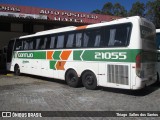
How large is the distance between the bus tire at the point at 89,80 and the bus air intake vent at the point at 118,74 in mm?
849

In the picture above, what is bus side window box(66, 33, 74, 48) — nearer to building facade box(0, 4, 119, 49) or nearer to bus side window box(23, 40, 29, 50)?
bus side window box(23, 40, 29, 50)

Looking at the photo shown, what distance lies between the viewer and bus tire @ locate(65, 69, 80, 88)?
10.3 metres

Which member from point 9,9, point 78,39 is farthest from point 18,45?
point 9,9

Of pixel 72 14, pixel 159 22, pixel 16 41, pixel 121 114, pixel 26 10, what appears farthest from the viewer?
pixel 159 22

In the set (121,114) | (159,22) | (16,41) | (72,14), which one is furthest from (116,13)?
(121,114)

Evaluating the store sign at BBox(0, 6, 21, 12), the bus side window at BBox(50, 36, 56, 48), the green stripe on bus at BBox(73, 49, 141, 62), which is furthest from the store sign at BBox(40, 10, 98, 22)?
the green stripe on bus at BBox(73, 49, 141, 62)

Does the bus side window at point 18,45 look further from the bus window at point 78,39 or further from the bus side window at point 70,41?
the bus window at point 78,39

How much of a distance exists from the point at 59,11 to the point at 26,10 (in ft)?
13.1

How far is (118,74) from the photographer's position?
852cm

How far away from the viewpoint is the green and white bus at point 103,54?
26.6 feet

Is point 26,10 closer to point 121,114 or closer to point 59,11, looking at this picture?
point 59,11

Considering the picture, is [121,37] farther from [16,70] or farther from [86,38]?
[16,70]

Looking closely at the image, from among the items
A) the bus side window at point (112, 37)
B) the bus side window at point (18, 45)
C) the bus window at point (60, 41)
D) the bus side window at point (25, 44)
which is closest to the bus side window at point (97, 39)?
the bus side window at point (112, 37)

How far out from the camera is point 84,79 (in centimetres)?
996
